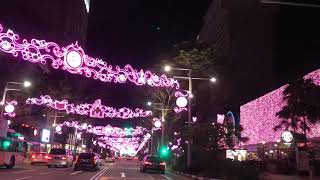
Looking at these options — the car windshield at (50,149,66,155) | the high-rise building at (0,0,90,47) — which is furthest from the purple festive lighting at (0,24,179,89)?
the high-rise building at (0,0,90,47)

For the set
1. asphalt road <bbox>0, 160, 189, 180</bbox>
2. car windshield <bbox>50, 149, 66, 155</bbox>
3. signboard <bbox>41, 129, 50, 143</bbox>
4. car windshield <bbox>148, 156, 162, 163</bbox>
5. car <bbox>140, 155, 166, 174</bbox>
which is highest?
signboard <bbox>41, 129, 50, 143</bbox>

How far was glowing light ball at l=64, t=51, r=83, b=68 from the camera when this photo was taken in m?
23.7

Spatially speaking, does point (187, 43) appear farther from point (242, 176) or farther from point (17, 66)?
point (17, 66)

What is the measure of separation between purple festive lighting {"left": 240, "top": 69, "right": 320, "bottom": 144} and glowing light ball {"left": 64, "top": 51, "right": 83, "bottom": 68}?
101 feet

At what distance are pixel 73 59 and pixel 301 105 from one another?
95.7 feet

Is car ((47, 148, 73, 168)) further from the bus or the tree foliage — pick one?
the tree foliage

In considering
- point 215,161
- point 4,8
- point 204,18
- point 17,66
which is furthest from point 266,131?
point 204,18

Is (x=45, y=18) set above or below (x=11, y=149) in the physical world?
above

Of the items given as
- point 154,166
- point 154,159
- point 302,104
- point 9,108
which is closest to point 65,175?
point 154,166

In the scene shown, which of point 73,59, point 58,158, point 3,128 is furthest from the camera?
point 58,158

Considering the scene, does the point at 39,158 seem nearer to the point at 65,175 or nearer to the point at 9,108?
the point at 9,108

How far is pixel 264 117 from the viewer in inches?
2435

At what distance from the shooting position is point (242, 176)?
26.2 metres

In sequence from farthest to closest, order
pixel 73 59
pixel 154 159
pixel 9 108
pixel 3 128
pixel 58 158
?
pixel 9 108
pixel 58 158
pixel 154 159
pixel 3 128
pixel 73 59
